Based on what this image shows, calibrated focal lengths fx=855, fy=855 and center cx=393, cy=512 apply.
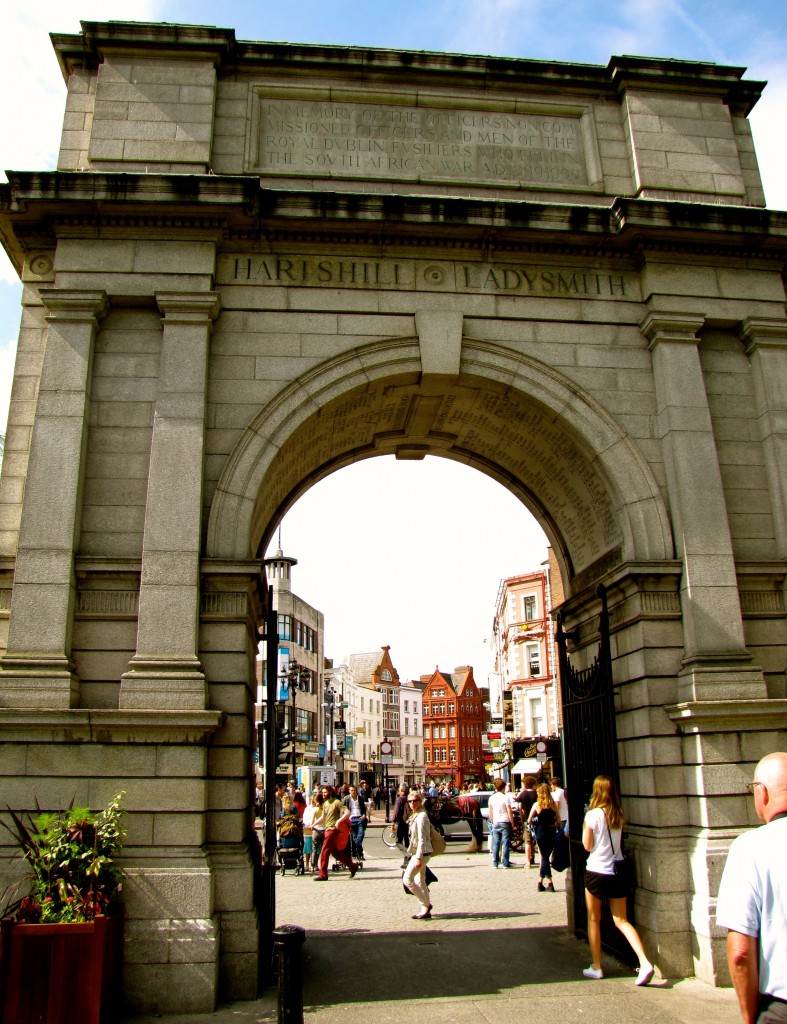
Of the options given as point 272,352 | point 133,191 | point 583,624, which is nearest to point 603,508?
point 583,624

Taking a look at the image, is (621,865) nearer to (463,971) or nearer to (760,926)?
(463,971)

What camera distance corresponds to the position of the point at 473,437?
1293 centimetres

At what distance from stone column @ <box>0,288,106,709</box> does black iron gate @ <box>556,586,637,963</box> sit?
5.88 meters

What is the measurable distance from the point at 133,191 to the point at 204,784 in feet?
22.7

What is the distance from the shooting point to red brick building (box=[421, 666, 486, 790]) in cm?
11350

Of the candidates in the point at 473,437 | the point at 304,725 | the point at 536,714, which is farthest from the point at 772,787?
the point at 304,725

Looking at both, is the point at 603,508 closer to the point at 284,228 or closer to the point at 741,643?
the point at 741,643

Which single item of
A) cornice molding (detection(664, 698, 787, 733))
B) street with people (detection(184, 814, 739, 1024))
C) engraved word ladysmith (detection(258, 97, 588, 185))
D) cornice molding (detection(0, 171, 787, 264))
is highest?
engraved word ladysmith (detection(258, 97, 588, 185))

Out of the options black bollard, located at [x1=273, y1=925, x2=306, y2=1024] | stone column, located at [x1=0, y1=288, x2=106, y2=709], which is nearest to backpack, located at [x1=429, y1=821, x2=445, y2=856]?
stone column, located at [x1=0, y1=288, x2=106, y2=709]

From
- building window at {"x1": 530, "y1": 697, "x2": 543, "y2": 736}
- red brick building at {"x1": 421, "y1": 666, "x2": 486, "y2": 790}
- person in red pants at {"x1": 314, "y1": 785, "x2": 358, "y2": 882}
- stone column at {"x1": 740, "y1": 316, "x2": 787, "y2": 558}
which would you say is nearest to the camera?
stone column at {"x1": 740, "y1": 316, "x2": 787, "y2": 558}

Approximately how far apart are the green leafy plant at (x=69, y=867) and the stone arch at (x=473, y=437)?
314 cm

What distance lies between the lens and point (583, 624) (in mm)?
11789

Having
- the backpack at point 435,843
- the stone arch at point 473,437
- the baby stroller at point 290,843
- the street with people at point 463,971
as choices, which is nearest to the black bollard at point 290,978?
the street with people at point 463,971

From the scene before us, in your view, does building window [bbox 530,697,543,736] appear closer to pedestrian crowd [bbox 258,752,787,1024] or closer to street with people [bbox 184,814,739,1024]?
pedestrian crowd [bbox 258,752,787,1024]
